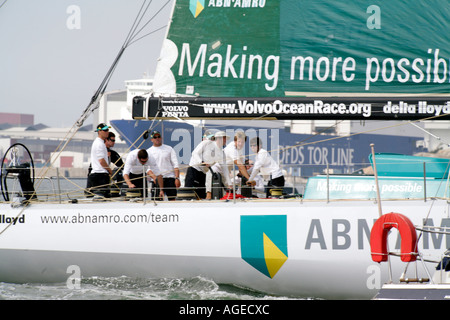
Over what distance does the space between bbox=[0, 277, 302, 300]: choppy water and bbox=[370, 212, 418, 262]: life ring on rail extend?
149cm

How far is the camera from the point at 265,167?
8391 millimetres

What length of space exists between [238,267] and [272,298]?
1.49 ft

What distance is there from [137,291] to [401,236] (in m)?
2.85

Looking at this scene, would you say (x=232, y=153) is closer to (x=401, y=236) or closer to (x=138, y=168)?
(x=138, y=168)

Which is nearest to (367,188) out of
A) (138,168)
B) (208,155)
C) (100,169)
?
(208,155)

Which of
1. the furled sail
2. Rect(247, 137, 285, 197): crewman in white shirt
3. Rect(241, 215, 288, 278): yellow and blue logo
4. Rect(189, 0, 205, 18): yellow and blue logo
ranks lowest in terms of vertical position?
Rect(241, 215, 288, 278): yellow and blue logo

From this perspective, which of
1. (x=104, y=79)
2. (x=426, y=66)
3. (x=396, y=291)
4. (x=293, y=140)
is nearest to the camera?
(x=396, y=291)

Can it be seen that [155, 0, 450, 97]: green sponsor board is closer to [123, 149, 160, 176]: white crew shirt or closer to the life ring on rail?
[123, 149, 160, 176]: white crew shirt

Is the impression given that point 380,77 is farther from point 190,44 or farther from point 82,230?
point 82,230

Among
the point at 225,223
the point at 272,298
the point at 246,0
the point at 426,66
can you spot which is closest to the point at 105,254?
the point at 225,223

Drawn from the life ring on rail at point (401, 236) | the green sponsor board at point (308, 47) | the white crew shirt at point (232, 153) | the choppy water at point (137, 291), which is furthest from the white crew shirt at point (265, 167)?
the life ring on rail at point (401, 236)

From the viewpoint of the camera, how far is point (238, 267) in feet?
24.1

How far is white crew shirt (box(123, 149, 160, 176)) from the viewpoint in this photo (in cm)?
840

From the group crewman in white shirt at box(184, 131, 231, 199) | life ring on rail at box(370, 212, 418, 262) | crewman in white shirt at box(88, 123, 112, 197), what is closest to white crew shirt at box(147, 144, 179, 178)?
crewman in white shirt at box(184, 131, 231, 199)
